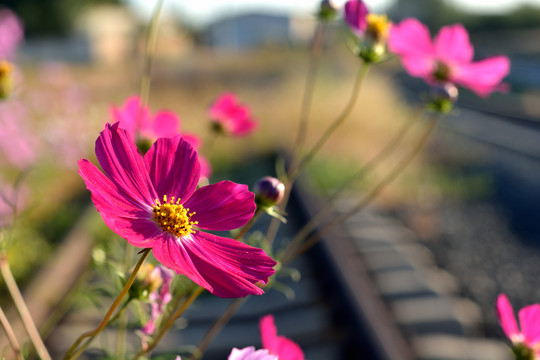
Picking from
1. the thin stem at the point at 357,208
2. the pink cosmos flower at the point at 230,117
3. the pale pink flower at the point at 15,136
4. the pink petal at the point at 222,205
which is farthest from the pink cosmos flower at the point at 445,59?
the pale pink flower at the point at 15,136

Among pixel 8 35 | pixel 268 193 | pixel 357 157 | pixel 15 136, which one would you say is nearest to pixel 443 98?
pixel 268 193

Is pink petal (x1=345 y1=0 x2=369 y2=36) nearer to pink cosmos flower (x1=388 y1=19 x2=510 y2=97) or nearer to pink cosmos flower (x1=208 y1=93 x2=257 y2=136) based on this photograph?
pink cosmos flower (x1=388 y1=19 x2=510 y2=97)

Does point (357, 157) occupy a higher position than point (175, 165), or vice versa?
point (357, 157)

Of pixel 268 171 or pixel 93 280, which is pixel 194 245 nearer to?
pixel 93 280

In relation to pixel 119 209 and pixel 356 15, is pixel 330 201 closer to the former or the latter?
pixel 356 15

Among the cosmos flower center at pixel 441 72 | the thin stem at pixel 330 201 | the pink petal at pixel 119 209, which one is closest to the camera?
the pink petal at pixel 119 209

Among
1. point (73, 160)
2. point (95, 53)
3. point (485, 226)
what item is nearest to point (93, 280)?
point (73, 160)

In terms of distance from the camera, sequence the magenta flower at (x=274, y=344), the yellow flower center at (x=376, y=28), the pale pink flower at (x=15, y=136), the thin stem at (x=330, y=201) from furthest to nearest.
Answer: the pale pink flower at (x=15, y=136)
the yellow flower center at (x=376, y=28)
the thin stem at (x=330, y=201)
the magenta flower at (x=274, y=344)

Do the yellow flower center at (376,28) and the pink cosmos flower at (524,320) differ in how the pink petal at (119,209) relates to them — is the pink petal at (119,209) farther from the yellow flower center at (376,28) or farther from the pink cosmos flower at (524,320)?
the yellow flower center at (376,28)
